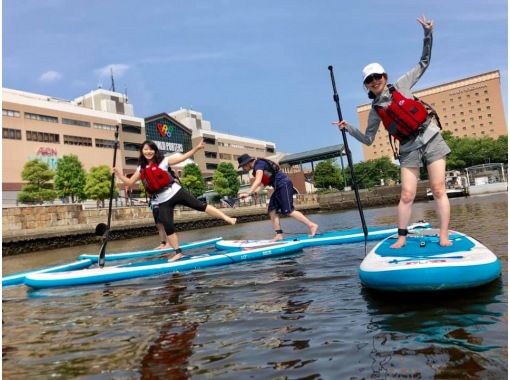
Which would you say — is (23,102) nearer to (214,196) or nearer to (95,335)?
(214,196)

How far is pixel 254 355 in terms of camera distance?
308 centimetres

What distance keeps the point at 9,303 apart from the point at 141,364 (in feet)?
13.9

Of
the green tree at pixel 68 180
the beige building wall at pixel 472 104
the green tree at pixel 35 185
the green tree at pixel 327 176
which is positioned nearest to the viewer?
the green tree at pixel 35 185

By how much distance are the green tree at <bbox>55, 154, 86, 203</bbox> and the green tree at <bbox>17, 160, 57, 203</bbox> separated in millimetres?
1720

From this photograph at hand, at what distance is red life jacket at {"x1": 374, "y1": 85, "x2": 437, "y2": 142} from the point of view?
502cm

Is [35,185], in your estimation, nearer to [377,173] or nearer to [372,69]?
[372,69]

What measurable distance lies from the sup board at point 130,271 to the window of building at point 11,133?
5929cm

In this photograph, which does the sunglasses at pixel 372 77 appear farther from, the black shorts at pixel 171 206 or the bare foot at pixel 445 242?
the black shorts at pixel 171 206

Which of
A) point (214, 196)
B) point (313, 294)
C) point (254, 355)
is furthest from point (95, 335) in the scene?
point (214, 196)

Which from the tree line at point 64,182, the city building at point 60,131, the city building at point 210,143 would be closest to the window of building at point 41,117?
the city building at point 60,131

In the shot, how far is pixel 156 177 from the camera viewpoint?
8281 mm

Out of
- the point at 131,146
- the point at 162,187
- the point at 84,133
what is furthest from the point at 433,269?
the point at 131,146

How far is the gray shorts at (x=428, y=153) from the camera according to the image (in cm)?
498

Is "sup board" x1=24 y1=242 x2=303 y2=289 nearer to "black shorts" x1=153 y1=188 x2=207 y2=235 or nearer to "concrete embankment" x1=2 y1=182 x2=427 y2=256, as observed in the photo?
"black shorts" x1=153 y1=188 x2=207 y2=235
